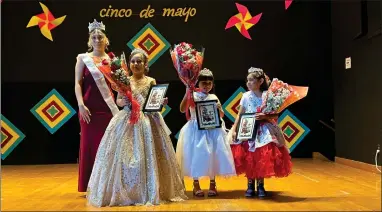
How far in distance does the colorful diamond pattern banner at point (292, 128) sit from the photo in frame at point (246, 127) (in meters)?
3.49

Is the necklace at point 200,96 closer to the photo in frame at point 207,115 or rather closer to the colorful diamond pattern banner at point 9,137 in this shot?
the photo in frame at point 207,115

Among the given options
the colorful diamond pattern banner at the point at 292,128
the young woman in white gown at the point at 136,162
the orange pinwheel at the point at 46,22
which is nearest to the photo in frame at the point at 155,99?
the young woman in white gown at the point at 136,162

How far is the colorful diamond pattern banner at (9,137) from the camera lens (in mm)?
7078

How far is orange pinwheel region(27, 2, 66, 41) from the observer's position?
23.3 feet

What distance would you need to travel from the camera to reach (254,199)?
141 inches

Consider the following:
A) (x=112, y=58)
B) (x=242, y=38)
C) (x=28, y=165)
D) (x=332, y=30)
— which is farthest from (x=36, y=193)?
(x=332, y=30)

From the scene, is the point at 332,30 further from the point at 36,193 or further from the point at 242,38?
the point at 36,193

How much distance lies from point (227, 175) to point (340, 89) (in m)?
3.67

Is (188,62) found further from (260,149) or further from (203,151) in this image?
(260,149)

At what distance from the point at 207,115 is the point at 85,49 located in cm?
379

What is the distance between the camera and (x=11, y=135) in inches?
280
